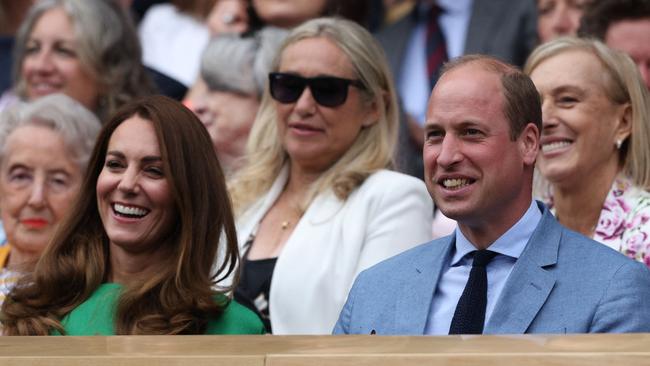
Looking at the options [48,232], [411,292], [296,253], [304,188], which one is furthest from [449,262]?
[48,232]

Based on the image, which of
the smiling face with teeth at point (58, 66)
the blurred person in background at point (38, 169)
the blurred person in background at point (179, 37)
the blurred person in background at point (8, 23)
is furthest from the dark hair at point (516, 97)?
the blurred person in background at point (8, 23)

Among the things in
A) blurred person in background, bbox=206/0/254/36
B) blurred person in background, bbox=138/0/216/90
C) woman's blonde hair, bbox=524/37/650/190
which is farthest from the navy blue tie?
blurred person in background, bbox=138/0/216/90

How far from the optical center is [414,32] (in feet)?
23.5

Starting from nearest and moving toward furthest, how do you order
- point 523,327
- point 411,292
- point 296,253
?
1. point 523,327
2. point 411,292
3. point 296,253

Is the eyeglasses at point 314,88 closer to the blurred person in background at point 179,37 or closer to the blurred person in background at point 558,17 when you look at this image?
the blurred person in background at point 558,17

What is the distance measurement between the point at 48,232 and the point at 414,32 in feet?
7.83

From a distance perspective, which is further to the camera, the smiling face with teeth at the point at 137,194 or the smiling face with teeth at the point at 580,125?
the smiling face with teeth at the point at 580,125

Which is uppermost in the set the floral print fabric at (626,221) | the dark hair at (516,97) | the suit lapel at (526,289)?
the dark hair at (516,97)

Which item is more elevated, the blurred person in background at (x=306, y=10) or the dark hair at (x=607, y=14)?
the dark hair at (x=607, y=14)

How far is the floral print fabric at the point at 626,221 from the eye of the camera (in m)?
4.75

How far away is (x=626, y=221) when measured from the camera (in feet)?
15.9

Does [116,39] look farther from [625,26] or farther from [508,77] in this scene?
→ [508,77]

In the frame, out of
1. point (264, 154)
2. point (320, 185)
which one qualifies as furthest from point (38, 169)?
point (320, 185)

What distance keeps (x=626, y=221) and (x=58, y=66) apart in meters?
3.10
